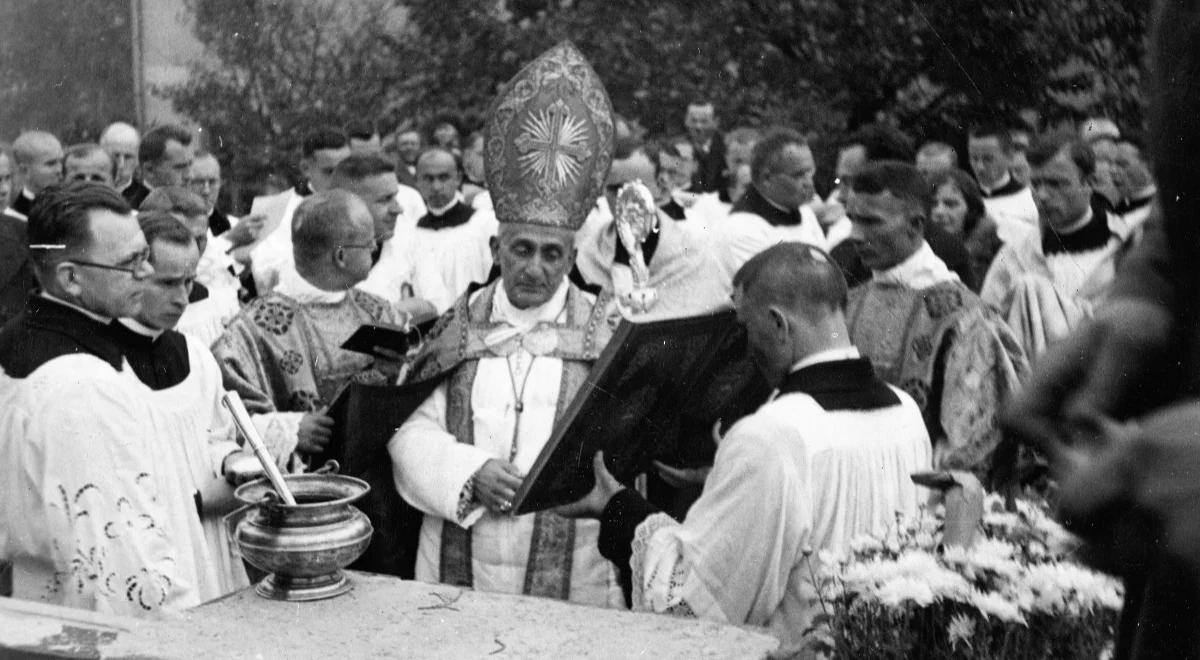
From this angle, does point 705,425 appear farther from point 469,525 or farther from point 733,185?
point 733,185

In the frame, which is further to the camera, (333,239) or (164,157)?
(164,157)

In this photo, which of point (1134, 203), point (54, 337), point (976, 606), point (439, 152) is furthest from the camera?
point (439, 152)

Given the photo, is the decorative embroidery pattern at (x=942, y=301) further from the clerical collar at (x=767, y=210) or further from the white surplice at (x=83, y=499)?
the white surplice at (x=83, y=499)

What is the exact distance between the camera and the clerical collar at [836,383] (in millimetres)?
3533

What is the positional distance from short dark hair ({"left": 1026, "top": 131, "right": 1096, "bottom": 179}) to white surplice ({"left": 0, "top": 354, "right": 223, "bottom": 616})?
3.48 metres

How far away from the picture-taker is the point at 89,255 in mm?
3896

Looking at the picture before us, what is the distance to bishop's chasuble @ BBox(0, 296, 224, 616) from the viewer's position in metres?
3.64

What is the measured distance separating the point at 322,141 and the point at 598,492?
3.95 meters

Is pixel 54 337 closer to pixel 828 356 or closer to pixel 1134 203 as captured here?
pixel 828 356

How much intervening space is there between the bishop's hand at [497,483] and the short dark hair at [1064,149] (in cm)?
241

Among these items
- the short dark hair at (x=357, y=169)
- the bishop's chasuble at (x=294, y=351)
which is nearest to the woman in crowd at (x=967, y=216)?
the bishop's chasuble at (x=294, y=351)

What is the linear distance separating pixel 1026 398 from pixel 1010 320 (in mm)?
3629

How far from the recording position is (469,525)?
15.3ft

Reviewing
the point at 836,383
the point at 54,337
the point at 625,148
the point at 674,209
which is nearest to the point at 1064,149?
the point at 836,383
